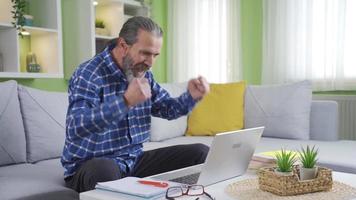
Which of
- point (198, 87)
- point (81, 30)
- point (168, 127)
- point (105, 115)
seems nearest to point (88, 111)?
point (105, 115)

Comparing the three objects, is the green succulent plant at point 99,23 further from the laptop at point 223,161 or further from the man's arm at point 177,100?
the laptop at point 223,161

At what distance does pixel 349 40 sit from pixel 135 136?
213 cm

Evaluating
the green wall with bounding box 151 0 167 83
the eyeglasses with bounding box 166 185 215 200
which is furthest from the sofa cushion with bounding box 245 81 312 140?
the eyeglasses with bounding box 166 185 215 200

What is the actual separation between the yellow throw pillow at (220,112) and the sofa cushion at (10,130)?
129 centimetres

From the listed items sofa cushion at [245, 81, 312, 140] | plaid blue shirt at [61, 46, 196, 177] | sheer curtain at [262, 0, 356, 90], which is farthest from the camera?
sheer curtain at [262, 0, 356, 90]

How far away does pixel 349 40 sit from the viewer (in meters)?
3.06

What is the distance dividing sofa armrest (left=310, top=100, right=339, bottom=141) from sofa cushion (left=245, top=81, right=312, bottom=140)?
0.06 metres

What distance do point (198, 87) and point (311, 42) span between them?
1.97m

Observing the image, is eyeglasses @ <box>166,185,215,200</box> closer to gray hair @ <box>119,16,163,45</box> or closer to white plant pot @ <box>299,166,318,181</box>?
white plant pot @ <box>299,166,318,181</box>

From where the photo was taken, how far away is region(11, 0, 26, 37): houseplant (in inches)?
98.0

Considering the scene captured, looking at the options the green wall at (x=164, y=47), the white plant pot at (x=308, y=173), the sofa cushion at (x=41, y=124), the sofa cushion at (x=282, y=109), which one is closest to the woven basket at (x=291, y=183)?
the white plant pot at (x=308, y=173)

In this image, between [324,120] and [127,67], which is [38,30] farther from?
[324,120]

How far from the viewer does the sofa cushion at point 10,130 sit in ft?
6.41

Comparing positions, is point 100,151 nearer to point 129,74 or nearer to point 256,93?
point 129,74
